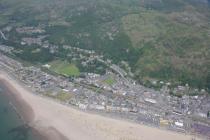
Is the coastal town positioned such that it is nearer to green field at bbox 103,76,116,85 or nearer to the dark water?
green field at bbox 103,76,116,85

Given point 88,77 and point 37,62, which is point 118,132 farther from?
point 37,62

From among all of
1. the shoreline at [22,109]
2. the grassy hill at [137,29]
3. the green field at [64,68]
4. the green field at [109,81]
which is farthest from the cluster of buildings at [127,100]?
the grassy hill at [137,29]

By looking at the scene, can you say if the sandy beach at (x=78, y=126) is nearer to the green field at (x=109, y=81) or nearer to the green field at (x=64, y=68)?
the green field at (x=109, y=81)

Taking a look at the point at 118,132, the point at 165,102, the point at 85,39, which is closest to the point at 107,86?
the point at 165,102

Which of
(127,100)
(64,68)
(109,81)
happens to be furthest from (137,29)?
(127,100)

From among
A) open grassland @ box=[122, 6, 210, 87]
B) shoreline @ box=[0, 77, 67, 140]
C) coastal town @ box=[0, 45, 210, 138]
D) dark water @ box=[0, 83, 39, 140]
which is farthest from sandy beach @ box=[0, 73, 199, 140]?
open grassland @ box=[122, 6, 210, 87]

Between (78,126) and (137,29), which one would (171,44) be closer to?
Answer: (137,29)
